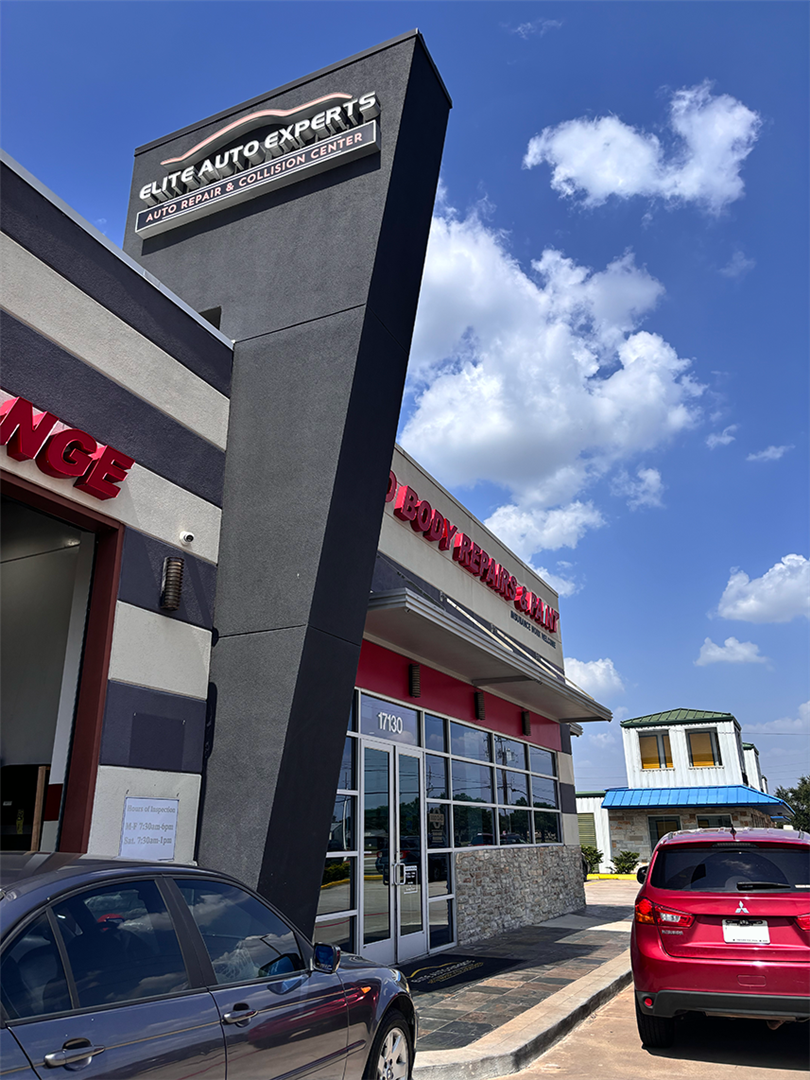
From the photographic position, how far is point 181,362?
8016 mm

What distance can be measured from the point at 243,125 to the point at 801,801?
52.3 metres

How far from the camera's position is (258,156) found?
393 inches

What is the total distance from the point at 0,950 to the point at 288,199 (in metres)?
8.76

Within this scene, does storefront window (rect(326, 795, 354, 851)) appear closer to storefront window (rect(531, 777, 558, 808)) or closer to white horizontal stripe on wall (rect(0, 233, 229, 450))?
white horizontal stripe on wall (rect(0, 233, 229, 450))

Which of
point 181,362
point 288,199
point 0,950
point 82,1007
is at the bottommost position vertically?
point 82,1007

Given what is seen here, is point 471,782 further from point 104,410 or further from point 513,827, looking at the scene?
point 104,410

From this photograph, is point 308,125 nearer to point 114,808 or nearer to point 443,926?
point 114,808

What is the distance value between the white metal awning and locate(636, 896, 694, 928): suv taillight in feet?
13.3

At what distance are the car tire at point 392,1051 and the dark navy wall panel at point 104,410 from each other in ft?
16.0

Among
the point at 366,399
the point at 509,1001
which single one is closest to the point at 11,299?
the point at 366,399

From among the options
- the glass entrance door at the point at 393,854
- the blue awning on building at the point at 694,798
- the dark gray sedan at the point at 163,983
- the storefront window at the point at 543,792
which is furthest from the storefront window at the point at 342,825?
the blue awning on building at the point at 694,798

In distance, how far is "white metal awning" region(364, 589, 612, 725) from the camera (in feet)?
31.8

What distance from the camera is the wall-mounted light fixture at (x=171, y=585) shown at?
24.0 ft

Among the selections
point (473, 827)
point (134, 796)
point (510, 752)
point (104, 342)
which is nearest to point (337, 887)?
point (134, 796)
